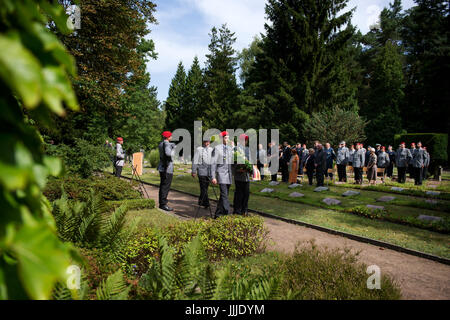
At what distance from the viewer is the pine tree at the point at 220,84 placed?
136ft

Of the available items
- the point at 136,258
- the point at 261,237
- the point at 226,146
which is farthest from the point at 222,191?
the point at 136,258

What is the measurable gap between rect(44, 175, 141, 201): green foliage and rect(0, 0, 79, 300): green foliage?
7646 mm

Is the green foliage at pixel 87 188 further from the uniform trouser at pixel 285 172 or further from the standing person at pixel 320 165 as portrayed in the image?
the uniform trouser at pixel 285 172

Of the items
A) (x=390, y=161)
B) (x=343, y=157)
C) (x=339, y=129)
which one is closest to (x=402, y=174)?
(x=390, y=161)

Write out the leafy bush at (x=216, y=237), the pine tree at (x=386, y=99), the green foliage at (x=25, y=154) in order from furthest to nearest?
1. the pine tree at (x=386, y=99)
2. the leafy bush at (x=216, y=237)
3. the green foliage at (x=25, y=154)

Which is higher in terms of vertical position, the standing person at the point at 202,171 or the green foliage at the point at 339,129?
the green foliage at the point at 339,129

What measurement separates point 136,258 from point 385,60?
1748 inches

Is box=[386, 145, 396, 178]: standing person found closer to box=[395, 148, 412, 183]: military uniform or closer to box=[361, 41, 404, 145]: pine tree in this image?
box=[395, 148, 412, 183]: military uniform

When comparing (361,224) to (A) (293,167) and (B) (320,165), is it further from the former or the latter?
(A) (293,167)

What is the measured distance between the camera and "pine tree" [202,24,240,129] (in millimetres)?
41344

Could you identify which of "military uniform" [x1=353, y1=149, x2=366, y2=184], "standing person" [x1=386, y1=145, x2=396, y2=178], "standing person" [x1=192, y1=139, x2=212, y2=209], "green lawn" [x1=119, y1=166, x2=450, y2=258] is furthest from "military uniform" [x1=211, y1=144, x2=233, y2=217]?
"standing person" [x1=386, y1=145, x2=396, y2=178]

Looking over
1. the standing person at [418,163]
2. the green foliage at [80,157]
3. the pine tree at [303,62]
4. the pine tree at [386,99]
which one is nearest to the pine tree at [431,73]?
the pine tree at [386,99]

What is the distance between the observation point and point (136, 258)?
453 cm

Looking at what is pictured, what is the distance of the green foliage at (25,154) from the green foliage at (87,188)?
765 cm
